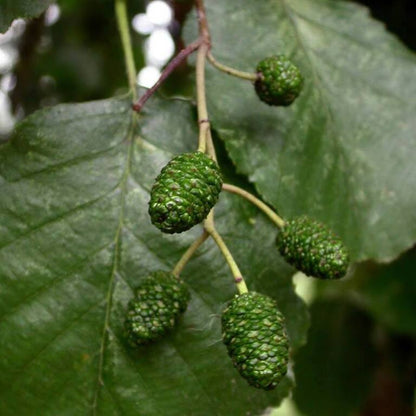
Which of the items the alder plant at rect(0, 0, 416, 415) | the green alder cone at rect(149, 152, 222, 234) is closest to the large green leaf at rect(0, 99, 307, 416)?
the alder plant at rect(0, 0, 416, 415)

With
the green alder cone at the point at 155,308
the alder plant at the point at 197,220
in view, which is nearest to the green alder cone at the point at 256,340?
the alder plant at the point at 197,220

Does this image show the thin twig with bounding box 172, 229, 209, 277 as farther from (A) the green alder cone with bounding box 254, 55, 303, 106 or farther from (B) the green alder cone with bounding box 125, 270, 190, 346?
(A) the green alder cone with bounding box 254, 55, 303, 106

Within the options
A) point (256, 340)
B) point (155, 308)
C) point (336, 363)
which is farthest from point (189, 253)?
point (336, 363)

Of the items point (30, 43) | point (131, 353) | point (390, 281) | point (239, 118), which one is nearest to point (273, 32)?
point (239, 118)

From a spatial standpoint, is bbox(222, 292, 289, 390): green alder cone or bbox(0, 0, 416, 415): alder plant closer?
bbox(222, 292, 289, 390): green alder cone

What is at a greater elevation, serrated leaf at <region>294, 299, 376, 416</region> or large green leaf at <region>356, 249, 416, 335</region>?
large green leaf at <region>356, 249, 416, 335</region>

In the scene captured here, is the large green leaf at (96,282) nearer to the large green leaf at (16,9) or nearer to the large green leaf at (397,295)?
the large green leaf at (16,9)
